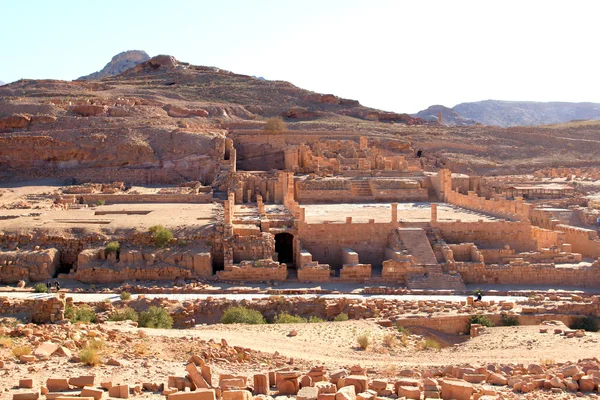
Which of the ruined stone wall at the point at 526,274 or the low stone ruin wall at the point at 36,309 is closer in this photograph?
the low stone ruin wall at the point at 36,309

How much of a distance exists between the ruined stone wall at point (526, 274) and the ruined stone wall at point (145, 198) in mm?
13784

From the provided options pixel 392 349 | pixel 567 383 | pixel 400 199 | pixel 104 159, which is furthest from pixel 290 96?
pixel 567 383

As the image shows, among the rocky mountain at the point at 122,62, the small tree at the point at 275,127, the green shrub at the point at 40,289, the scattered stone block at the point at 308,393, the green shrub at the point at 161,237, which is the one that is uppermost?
the rocky mountain at the point at 122,62

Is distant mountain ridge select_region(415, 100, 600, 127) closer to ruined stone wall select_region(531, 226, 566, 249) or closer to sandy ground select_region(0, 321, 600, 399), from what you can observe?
ruined stone wall select_region(531, 226, 566, 249)

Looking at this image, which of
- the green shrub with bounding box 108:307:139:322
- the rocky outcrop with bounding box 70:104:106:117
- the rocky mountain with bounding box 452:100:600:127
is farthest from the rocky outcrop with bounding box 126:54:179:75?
the rocky mountain with bounding box 452:100:600:127

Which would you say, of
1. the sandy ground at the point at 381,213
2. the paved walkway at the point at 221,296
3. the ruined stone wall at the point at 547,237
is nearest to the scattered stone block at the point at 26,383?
the paved walkway at the point at 221,296

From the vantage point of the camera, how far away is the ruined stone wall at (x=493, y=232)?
22.1 meters

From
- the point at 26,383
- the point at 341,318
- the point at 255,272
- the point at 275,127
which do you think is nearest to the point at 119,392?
the point at 26,383

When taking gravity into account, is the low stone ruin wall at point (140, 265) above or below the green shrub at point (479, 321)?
above

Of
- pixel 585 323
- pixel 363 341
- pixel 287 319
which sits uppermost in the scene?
pixel 363 341

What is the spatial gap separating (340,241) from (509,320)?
7.09 meters

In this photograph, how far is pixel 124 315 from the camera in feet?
50.4

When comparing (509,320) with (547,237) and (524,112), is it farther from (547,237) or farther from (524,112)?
(524,112)

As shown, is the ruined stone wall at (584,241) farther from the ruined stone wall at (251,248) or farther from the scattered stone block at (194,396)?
the scattered stone block at (194,396)
